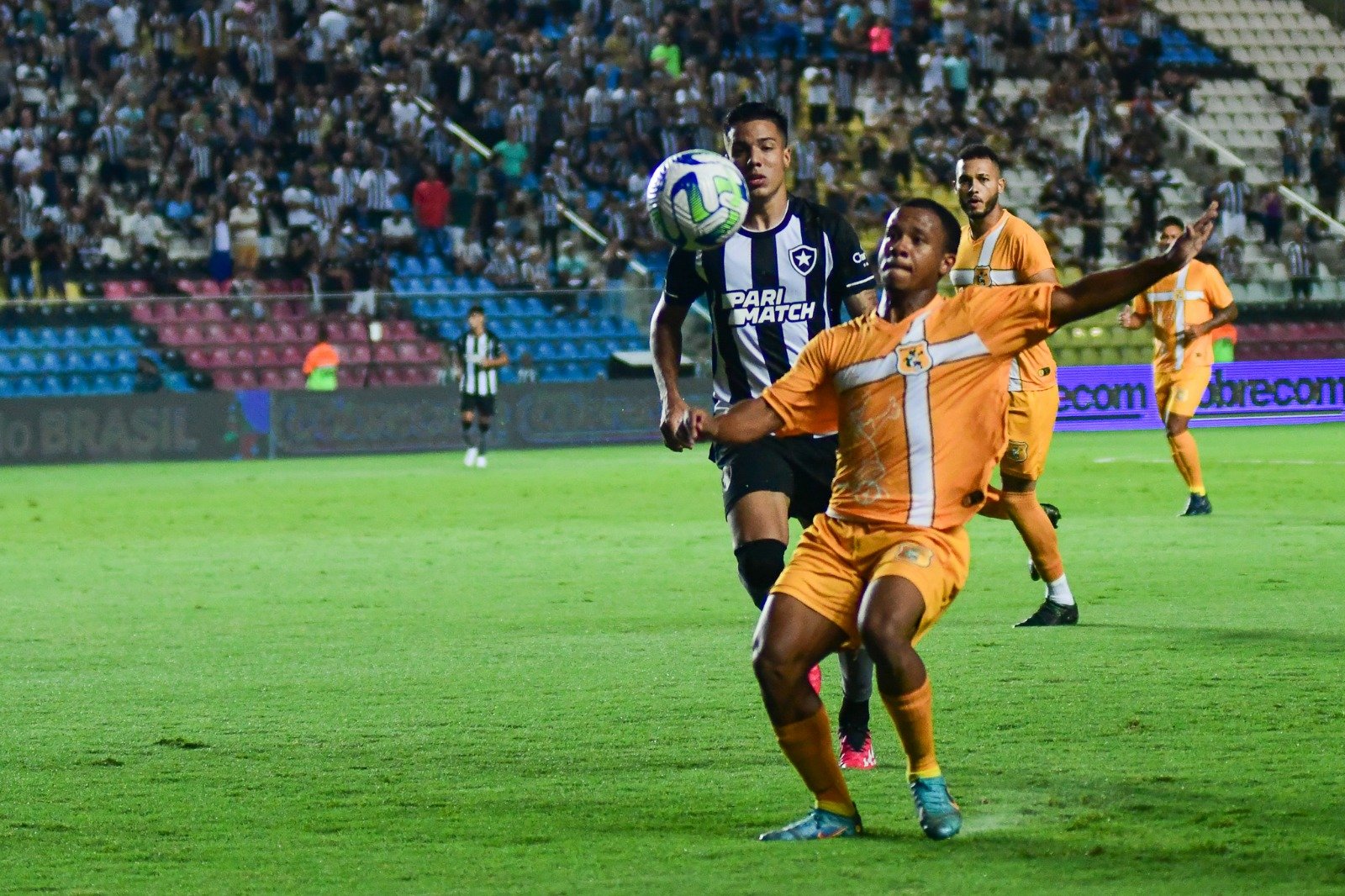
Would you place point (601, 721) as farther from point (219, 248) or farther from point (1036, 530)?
point (219, 248)

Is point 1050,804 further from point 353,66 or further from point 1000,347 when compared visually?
point 353,66

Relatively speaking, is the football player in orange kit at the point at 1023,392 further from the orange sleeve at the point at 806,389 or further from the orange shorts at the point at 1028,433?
the orange sleeve at the point at 806,389

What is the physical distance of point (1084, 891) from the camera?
4715 mm

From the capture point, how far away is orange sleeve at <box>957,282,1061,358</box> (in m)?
5.54

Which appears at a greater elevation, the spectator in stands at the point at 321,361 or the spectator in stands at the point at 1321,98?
the spectator in stands at the point at 1321,98

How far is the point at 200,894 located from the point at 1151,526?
11.3 m

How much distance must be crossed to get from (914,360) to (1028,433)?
4.39 meters

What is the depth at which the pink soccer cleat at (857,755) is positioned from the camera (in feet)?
21.1

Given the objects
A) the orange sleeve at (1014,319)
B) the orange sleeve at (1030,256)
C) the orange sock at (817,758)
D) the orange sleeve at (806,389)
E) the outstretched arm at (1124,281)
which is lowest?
the orange sock at (817,758)

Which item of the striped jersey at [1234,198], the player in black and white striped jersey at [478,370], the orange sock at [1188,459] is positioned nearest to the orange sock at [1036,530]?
the orange sock at [1188,459]

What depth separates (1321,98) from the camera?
36844 millimetres

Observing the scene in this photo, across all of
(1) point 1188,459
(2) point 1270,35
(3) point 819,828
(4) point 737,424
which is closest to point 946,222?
(4) point 737,424

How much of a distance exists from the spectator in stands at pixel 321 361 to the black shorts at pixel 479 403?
5.99ft

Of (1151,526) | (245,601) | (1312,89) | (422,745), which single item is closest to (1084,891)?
(422,745)
